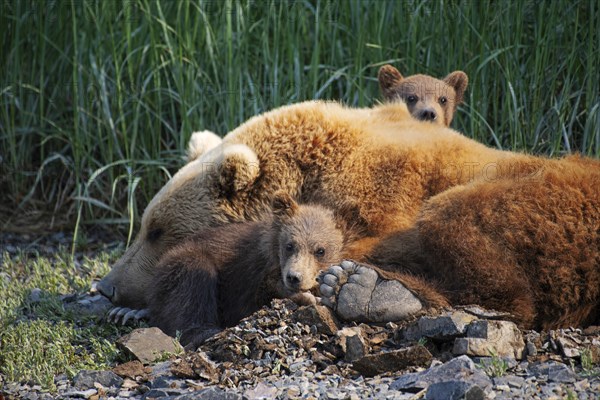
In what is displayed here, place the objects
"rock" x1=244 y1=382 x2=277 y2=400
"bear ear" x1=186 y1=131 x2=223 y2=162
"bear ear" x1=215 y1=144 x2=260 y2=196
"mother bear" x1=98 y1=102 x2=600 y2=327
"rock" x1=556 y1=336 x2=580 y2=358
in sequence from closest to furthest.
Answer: "rock" x1=244 y1=382 x2=277 y2=400
"rock" x1=556 y1=336 x2=580 y2=358
"mother bear" x1=98 y1=102 x2=600 y2=327
"bear ear" x1=215 y1=144 x2=260 y2=196
"bear ear" x1=186 y1=131 x2=223 y2=162

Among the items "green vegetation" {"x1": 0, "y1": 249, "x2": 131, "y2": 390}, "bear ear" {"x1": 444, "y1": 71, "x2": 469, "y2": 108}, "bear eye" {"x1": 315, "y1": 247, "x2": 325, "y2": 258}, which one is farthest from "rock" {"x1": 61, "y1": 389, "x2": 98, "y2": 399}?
"bear ear" {"x1": 444, "y1": 71, "x2": 469, "y2": 108}

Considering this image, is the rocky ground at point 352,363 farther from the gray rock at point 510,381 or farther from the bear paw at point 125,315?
the bear paw at point 125,315

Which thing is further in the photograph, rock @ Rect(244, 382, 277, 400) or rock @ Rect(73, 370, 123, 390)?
rock @ Rect(73, 370, 123, 390)

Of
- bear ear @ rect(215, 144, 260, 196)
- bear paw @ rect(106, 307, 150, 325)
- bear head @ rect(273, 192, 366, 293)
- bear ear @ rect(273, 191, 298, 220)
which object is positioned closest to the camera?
bear head @ rect(273, 192, 366, 293)

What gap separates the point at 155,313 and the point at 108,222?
11.5 ft

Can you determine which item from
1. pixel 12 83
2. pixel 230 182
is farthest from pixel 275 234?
pixel 12 83

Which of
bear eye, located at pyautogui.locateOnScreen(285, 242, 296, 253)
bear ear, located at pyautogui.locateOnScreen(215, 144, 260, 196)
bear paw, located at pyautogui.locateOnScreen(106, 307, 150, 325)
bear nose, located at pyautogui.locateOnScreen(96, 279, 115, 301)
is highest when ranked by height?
bear ear, located at pyautogui.locateOnScreen(215, 144, 260, 196)

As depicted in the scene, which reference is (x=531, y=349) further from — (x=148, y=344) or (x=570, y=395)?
(x=148, y=344)

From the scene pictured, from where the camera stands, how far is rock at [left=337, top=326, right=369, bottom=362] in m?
4.74

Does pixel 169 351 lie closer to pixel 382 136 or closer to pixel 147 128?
pixel 382 136

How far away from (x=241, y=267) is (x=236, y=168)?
0.68 m

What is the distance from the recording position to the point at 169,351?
5215 millimetres

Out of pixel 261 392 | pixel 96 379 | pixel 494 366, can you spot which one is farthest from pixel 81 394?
pixel 494 366

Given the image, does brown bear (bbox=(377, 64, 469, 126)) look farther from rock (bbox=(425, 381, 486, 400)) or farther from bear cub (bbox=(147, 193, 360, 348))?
rock (bbox=(425, 381, 486, 400))
